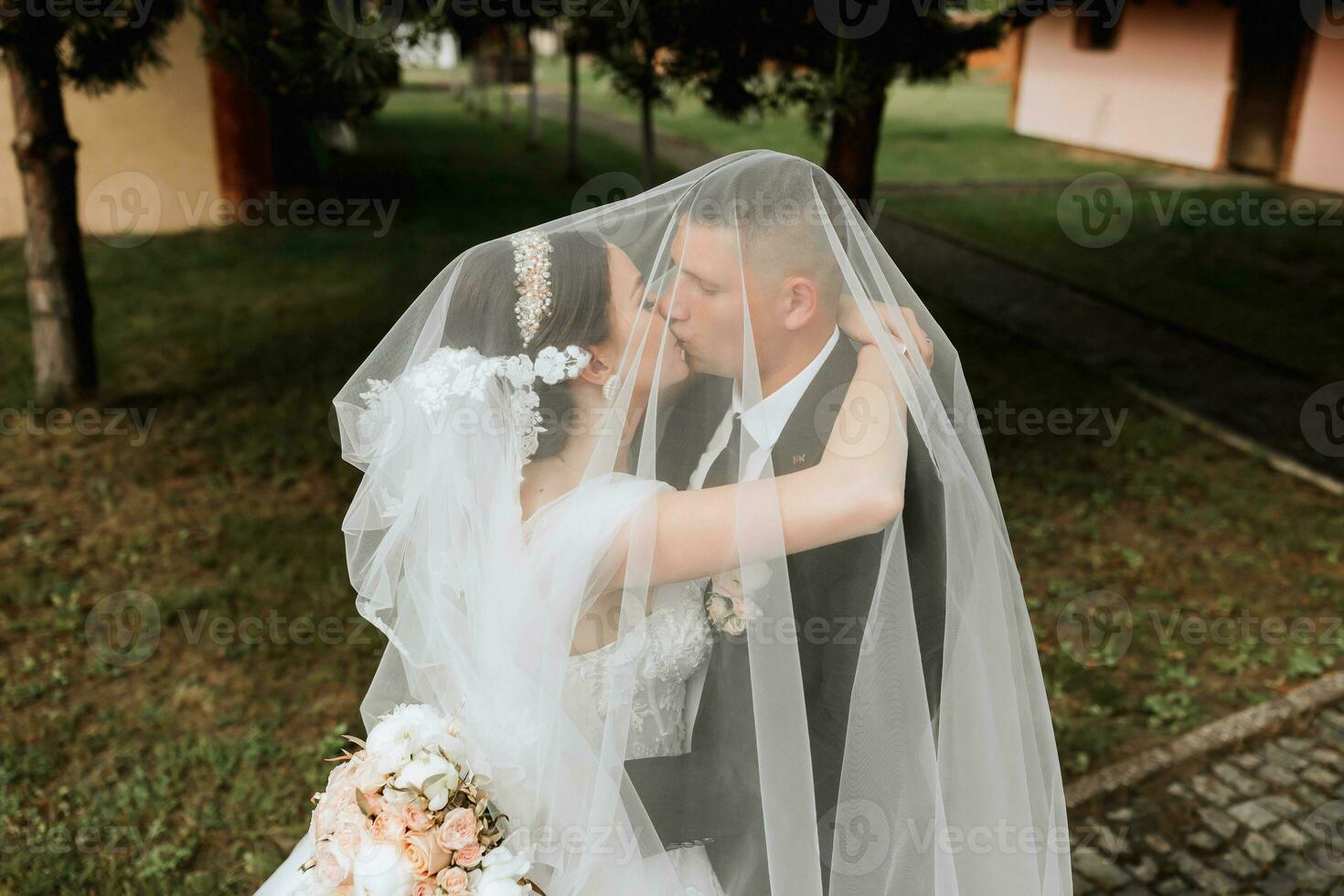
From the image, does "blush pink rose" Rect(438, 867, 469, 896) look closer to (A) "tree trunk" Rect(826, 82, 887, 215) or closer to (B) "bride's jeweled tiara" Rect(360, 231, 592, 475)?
(B) "bride's jeweled tiara" Rect(360, 231, 592, 475)

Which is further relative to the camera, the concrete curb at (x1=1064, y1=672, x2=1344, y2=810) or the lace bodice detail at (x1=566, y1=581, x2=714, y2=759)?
the concrete curb at (x1=1064, y1=672, x2=1344, y2=810)

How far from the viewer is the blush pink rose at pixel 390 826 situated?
6.30 ft

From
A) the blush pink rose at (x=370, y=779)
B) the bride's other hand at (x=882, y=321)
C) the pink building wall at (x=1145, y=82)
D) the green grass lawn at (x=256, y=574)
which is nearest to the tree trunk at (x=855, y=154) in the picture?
the green grass lawn at (x=256, y=574)

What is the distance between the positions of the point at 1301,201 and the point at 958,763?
14.6 metres

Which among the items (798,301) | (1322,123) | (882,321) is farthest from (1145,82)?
(798,301)

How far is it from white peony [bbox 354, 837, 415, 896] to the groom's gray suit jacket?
1.47ft

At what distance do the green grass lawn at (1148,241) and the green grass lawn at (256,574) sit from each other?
2119 mm

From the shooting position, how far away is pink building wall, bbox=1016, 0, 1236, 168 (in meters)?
16.4

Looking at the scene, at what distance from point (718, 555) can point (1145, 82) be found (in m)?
18.4

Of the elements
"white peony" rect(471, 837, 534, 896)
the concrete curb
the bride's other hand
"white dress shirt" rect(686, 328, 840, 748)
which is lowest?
the concrete curb

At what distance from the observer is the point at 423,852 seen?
1908mm

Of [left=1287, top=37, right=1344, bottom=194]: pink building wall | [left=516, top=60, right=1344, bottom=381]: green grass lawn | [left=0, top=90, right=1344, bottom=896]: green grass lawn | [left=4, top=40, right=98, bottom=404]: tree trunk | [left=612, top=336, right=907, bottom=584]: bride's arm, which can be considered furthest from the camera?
[left=1287, top=37, right=1344, bottom=194]: pink building wall

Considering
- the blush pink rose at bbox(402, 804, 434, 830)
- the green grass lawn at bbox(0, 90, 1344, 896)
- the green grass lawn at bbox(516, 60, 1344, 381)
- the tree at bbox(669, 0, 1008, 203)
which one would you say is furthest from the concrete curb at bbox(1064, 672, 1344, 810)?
the green grass lawn at bbox(516, 60, 1344, 381)

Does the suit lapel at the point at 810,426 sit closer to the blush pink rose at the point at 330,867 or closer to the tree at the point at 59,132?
the blush pink rose at the point at 330,867
